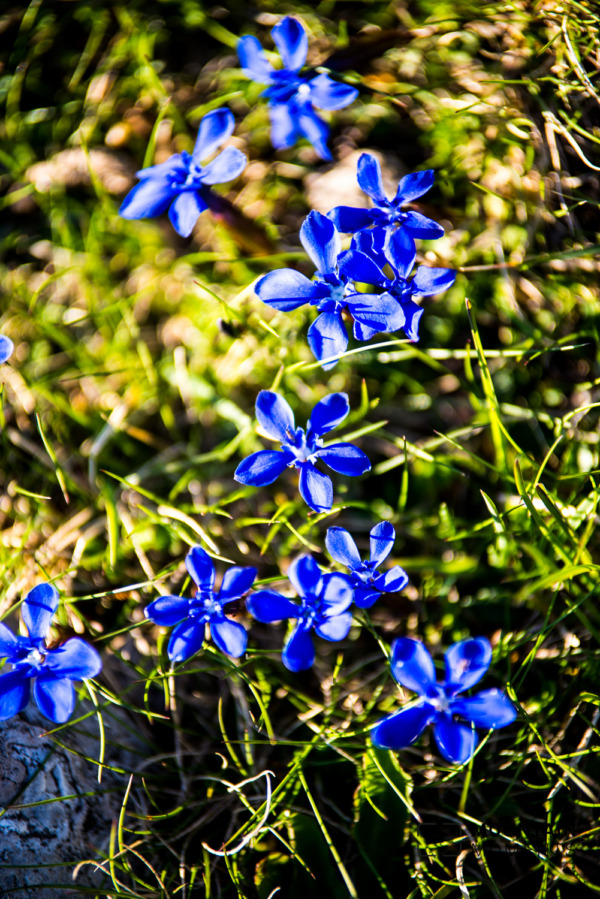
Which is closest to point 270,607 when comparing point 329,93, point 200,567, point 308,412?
point 200,567

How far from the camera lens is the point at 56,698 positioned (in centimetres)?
122

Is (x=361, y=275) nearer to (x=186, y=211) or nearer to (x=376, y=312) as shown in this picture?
(x=376, y=312)

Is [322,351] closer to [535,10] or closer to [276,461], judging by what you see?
[276,461]

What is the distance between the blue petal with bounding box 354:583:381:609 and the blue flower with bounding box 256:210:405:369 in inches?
18.4

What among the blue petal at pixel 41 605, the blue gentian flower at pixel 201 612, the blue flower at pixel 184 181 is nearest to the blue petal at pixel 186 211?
the blue flower at pixel 184 181

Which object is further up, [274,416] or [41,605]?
[274,416]

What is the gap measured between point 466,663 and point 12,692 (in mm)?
930

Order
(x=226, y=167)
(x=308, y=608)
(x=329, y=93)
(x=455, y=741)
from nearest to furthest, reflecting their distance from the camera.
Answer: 1. (x=455, y=741)
2. (x=308, y=608)
3. (x=226, y=167)
4. (x=329, y=93)

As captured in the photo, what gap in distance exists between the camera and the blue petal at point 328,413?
1.28 m

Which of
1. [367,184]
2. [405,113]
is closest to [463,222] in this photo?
[405,113]

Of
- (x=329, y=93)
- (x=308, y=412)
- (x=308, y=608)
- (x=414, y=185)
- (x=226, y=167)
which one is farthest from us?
(x=308, y=412)

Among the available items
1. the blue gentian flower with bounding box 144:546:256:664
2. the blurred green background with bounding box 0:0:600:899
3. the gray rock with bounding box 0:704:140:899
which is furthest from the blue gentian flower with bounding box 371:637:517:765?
the gray rock with bounding box 0:704:140:899

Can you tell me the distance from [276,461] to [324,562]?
58 centimetres

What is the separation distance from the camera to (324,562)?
5.70 feet
